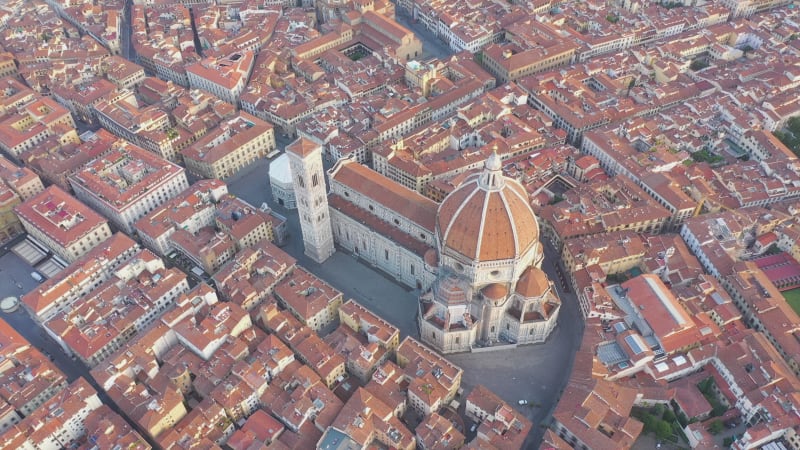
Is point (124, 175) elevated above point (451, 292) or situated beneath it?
situated beneath

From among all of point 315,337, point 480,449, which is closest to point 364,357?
point 315,337

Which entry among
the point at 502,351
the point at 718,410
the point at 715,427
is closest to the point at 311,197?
the point at 502,351

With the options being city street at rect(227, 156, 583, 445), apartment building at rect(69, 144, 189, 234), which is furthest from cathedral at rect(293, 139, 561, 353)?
apartment building at rect(69, 144, 189, 234)

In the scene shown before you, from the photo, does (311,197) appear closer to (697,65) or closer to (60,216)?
(60,216)

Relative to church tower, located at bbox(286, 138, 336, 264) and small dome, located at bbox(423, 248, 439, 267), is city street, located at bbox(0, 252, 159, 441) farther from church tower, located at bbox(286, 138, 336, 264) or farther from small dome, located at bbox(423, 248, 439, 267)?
small dome, located at bbox(423, 248, 439, 267)

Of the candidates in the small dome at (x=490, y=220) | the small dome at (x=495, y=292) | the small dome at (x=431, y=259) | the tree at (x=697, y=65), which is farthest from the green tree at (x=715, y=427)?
the tree at (x=697, y=65)
